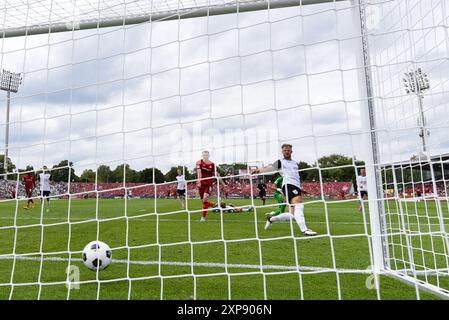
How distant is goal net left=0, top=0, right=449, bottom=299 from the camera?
119 inches

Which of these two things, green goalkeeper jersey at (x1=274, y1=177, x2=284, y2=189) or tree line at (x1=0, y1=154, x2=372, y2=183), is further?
green goalkeeper jersey at (x1=274, y1=177, x2=284, y2=189)

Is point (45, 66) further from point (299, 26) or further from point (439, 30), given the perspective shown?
point (439, 30)

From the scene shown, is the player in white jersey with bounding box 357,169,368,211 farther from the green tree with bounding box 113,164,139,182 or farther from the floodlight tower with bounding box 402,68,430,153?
the green tree with bounding box 113,164,139,182

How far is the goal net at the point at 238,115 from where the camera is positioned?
3.03m

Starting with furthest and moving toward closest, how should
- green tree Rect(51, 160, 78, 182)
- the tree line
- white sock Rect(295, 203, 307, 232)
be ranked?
white sock Rect(295, 203, 307, 232)
green tree Rect(51, 160, 78, 182)
the tree line

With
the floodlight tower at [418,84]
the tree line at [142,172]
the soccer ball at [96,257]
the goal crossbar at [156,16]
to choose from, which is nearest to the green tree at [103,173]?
the tree line at [142,172]

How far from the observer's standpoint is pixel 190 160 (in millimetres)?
4234

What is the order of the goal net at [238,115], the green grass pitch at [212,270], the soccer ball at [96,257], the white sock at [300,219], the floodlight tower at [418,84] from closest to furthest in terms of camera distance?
the green grass pitch at [212,270], the goal net at [238,115], the soccer ball at [96,257], the floodlight tower at [418,84], the white sock at [300,219]

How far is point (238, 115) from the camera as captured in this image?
3271 millimetres

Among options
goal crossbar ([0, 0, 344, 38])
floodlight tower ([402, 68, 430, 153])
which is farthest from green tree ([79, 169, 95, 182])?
floodlight tower ([402, 68, 430, 153])

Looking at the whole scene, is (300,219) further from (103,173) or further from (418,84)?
(103,173)

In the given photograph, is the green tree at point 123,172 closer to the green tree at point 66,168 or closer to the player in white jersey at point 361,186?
the green tree at point 66,168

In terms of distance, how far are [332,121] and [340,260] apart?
177 cm
